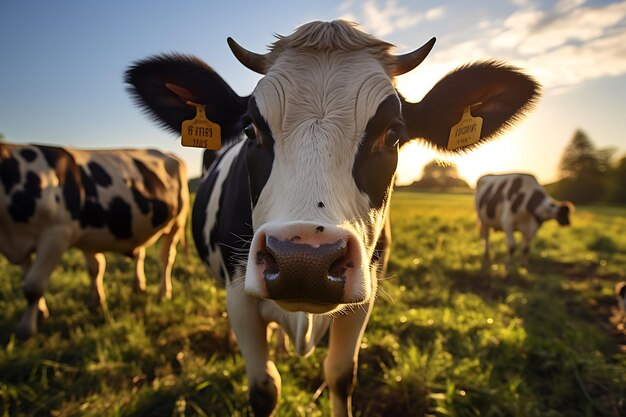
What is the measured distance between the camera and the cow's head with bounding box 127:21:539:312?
1146 millimetres

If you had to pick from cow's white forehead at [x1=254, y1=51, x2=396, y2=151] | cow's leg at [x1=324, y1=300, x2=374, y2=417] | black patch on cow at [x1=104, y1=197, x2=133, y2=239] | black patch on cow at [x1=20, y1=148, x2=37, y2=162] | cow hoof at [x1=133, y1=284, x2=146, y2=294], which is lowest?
cow hoof at [x1=133, y1=284, x2=146, y2=294]

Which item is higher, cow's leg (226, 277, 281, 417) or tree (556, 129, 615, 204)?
tree (556, 129, 615, 204)

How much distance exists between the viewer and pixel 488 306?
511cm

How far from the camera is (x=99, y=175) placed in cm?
467

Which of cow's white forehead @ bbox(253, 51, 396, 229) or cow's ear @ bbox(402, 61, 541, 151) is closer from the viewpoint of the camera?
cow's white forehead @ bbox(253, 51, 396, 229)

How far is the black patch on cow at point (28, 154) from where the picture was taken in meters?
4.08

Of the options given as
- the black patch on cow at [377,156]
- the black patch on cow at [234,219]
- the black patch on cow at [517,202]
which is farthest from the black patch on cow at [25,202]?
the black patch on cow at [517,202]

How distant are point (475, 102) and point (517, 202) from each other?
6.99 m

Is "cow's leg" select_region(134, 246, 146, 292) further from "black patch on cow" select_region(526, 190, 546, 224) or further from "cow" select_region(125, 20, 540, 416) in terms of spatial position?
"black patch on cow" select_region(526, 190, 546, 224)

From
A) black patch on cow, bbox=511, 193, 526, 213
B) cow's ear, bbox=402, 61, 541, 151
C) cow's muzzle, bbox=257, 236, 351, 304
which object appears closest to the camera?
cow's muzzle, bbox=257, 236, 351, 304

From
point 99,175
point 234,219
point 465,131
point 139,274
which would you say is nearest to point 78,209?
point 99,175

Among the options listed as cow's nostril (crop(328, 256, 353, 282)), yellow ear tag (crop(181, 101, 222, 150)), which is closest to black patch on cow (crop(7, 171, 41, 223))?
yellow ear tag (crop(181, 101, 222, 150))

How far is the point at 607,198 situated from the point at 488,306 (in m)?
50.8

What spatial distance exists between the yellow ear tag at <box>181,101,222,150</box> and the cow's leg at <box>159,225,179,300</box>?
3.33m
